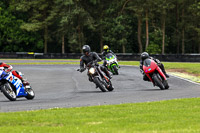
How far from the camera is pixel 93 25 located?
62.2 meters

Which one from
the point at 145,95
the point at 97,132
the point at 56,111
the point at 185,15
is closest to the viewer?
the point at 97,132

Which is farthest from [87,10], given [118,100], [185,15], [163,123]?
[163,123]

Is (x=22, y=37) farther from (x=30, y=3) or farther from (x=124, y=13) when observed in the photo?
(x=124, y=13)

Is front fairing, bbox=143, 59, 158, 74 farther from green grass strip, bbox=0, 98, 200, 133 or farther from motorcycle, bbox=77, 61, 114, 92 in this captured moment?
green grass strip, bbox=0, 98, 200, 133

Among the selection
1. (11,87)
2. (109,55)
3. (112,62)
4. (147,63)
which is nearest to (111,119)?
(11,87)

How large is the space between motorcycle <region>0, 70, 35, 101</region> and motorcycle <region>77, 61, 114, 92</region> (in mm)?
2825

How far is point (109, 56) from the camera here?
84.7ft

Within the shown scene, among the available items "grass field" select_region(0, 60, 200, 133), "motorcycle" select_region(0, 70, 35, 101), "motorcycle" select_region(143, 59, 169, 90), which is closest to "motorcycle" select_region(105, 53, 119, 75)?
"motorcycle" select_region(143, 59, 169, 90)

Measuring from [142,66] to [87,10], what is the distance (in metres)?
46.9

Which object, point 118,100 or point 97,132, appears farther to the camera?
point 118,100

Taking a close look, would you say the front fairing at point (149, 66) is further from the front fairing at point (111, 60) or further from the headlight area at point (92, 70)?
the front fairing at point (111, 60)

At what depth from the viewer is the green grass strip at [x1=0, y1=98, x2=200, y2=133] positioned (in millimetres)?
7961

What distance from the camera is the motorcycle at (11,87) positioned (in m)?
13.4

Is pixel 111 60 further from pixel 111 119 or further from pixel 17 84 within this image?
pixel 111 119
